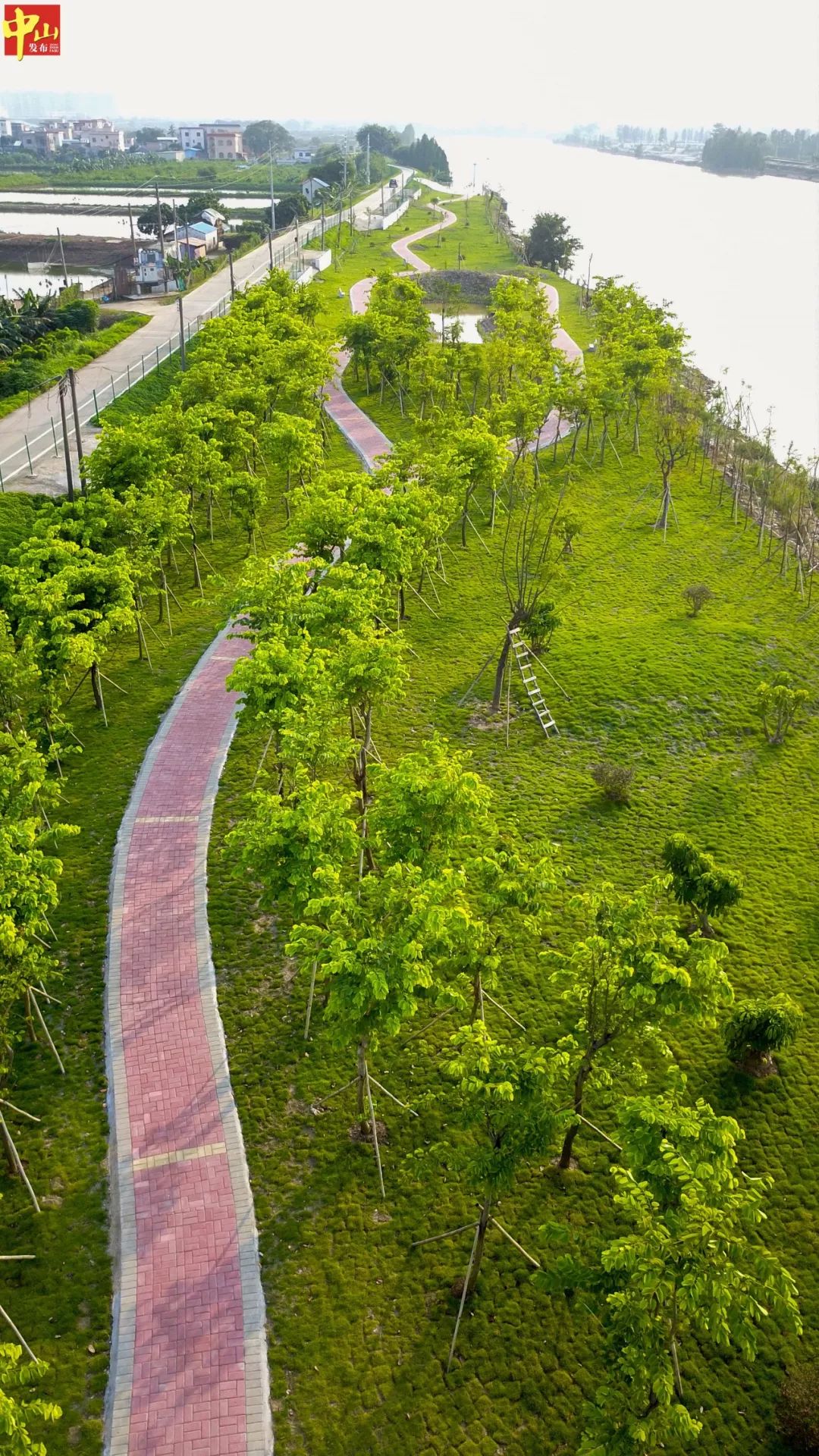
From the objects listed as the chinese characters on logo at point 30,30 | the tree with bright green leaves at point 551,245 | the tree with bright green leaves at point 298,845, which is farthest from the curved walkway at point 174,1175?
the tree with bright green leaves at point 551,245

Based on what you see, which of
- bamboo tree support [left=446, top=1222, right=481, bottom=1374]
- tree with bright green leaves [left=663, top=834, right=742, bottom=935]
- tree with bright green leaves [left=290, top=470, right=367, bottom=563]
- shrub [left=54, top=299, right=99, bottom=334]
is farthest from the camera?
shrub [left=54, top=299, right=99, bottom=334]

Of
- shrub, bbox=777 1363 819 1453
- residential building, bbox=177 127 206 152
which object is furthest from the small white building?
shrub, bbox=777 1363 819 1453

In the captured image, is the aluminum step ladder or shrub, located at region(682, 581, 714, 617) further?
shrub, located at region(682, 581, 714, 617)

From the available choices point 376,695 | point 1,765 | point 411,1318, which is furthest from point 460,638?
point 411,1318

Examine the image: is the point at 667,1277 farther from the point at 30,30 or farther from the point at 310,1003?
the point at 30,30

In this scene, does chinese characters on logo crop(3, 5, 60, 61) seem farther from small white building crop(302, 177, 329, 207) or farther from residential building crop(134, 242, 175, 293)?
small white building crop(302, 177, 329, 207)

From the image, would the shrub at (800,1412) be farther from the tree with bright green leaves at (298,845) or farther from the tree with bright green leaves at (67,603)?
the tree with bright green leaves at (67,603)

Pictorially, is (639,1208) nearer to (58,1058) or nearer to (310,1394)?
(310,1394)
